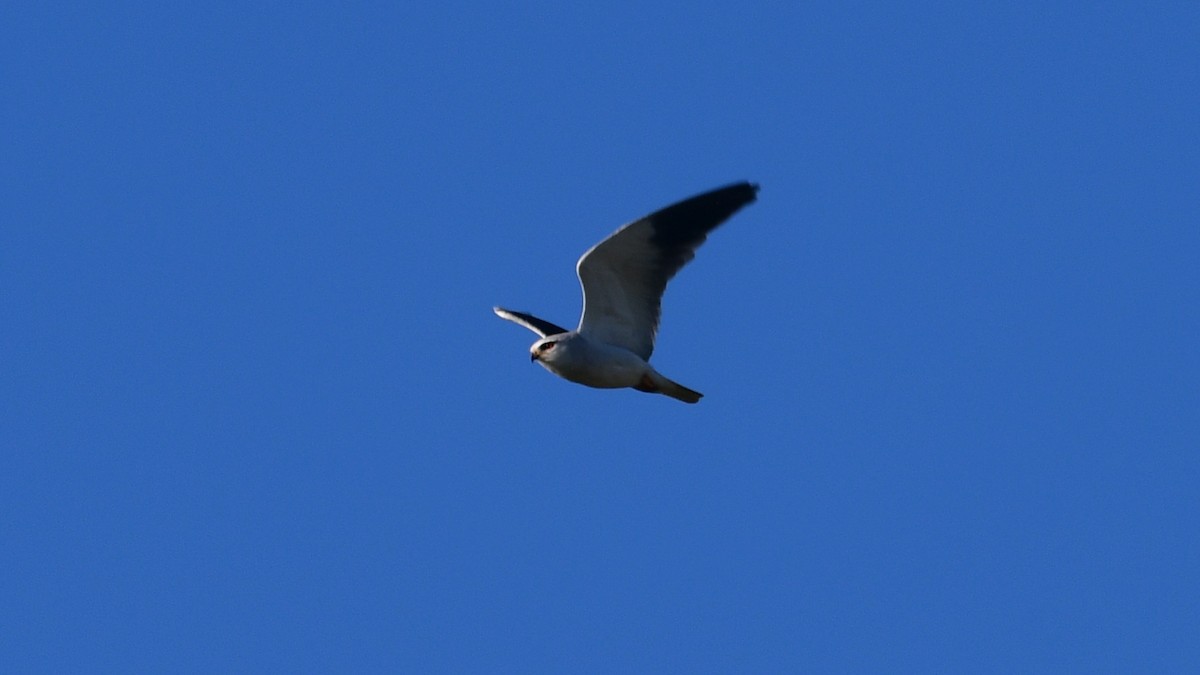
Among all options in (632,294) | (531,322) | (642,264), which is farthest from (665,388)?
(531,322)

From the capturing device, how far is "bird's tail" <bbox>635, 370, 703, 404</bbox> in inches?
609

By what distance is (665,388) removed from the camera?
15617mm

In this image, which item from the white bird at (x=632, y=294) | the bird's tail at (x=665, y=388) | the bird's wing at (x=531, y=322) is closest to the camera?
the white bird at (x=632, y=294)

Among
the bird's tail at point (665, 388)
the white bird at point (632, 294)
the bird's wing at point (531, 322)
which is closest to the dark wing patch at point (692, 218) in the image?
the white bird at point (632, 294)

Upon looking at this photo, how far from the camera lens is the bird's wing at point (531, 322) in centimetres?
1744

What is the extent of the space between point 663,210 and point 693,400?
5.96 feet

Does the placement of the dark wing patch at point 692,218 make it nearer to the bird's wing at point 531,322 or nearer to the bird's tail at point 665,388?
the bird's tail at point 665,388

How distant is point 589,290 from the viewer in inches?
A: 607

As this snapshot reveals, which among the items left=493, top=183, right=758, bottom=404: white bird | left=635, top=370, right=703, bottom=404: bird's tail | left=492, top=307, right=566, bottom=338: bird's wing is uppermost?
left=492, top=307, right=566, bottom=338: bird's wing

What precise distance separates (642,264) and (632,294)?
0.32 metres

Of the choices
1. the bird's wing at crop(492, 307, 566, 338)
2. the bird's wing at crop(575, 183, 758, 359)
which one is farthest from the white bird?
the bird's wing at crop(492, 307, 566, 338)

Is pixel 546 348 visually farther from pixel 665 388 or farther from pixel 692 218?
pixel 692 218

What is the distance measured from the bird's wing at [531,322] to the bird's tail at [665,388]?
5.88 ft

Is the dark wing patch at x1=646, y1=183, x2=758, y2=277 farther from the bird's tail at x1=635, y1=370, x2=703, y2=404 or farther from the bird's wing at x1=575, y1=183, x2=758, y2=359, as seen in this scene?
the bird's tail at x1=635, y1=370, x2=703, y2=404
